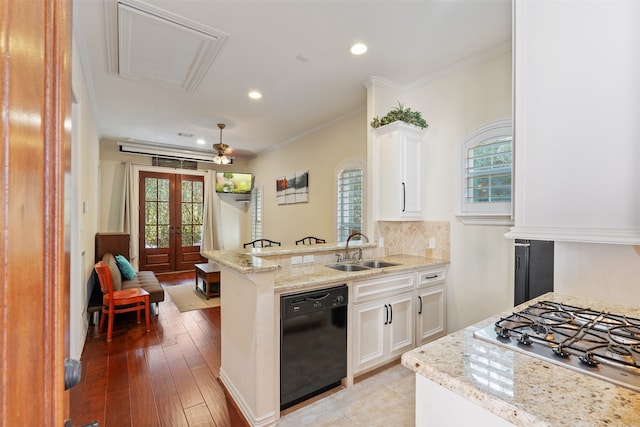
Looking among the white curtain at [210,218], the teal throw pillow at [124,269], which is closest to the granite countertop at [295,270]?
the teal throw pillow at [124,269]

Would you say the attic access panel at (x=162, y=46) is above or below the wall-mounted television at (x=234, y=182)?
above

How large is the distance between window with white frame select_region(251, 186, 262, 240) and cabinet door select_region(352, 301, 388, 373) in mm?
5201

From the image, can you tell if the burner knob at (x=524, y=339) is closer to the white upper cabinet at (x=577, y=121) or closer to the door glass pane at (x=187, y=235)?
the white upper cabinet at (x=577, y=121)

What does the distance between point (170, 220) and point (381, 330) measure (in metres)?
6.26

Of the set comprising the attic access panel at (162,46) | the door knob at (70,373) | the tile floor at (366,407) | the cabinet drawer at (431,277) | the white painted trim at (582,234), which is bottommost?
the tile floor at (366,407)

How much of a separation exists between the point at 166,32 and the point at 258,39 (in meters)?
0.79

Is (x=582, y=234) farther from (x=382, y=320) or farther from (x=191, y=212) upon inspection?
(x=191, y=212)

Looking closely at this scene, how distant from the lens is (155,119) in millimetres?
4863

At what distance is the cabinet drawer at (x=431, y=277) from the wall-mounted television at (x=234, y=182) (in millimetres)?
5712

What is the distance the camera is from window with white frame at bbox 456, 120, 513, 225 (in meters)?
2.63

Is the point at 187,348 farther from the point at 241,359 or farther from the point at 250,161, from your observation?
the point at 250,161

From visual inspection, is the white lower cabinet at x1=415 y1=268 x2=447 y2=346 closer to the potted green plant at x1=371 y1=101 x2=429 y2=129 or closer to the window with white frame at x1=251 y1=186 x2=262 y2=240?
the potted green plant at x1=371 y1=101 x2=429 y2=129

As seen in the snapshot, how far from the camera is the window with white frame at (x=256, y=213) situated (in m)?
7.30

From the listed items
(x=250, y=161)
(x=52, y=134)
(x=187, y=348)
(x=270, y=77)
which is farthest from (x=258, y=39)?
(x=250, y=161)
